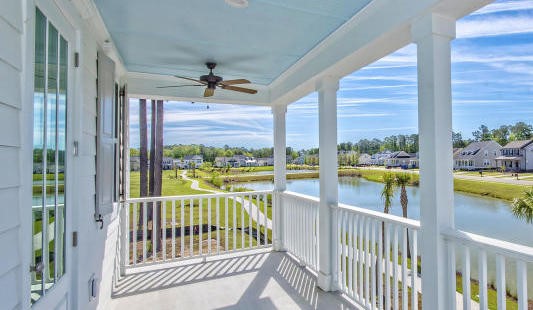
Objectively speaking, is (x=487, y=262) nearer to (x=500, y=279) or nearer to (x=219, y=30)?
(x=500, y=279)

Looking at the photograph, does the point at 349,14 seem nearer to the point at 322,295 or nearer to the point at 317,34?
the point at 317,34

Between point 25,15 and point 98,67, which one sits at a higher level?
point 98,67

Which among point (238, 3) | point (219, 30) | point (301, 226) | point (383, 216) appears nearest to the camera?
point (238, 3)

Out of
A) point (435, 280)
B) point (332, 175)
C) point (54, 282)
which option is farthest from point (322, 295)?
point (54, 282)

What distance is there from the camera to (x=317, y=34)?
8.89ft

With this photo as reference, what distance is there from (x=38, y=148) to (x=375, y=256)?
9.11 feet

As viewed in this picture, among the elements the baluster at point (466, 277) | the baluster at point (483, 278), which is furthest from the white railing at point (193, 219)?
the baluster at point (483, 278)

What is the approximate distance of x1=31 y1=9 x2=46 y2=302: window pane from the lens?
129cm

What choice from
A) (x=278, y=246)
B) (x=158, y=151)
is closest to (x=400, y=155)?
(x=278, y=246)

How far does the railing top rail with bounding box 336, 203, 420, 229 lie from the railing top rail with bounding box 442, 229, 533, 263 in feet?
1.25

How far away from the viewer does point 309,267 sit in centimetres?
381

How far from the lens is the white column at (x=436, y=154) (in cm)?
180

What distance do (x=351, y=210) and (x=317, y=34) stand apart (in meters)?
1.85

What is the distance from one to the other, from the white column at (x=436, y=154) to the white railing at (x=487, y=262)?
0.08 m
